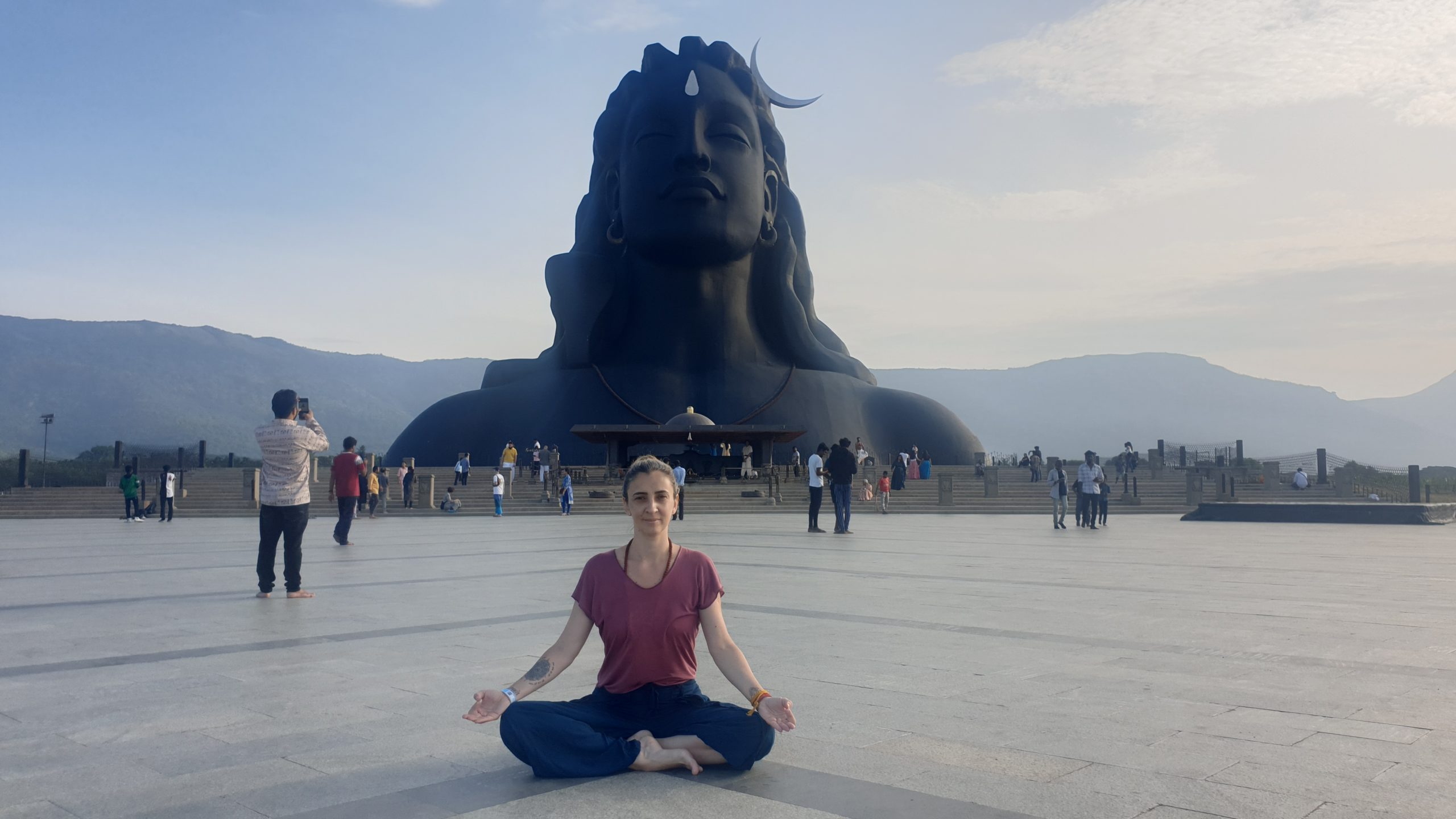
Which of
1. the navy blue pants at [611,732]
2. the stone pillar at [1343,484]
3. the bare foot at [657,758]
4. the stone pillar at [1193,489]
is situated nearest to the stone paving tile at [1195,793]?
the navy blue pants at [611,732]

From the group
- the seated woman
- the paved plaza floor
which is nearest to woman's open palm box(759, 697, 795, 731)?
the seated woman

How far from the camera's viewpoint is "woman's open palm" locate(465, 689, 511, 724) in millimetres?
3037

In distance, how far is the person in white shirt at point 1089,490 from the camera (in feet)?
55.9

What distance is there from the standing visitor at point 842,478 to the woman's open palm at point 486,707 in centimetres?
1129

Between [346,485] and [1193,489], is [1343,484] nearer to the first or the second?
[1193,489]

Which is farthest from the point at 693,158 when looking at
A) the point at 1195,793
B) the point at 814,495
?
the point at 1195,793

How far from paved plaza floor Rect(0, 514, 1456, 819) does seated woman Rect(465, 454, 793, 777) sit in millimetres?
92

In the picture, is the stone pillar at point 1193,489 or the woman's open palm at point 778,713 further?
the stone pillar at point 1193,489

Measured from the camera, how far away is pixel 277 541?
7.73m

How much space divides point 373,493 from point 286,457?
14810 millimetres

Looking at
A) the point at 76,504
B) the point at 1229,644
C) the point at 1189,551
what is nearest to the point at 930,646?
the point at 1229,644

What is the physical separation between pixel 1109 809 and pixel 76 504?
2865cm

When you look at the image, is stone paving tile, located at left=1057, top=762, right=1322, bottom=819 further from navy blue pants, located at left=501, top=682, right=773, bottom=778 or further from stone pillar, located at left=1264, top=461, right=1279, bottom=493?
stone pillar, located at left=1264, top=461, right=1279, bottom=493

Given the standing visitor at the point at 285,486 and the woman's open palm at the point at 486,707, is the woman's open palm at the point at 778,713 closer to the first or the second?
the woman's open palm at the point at 486,707
